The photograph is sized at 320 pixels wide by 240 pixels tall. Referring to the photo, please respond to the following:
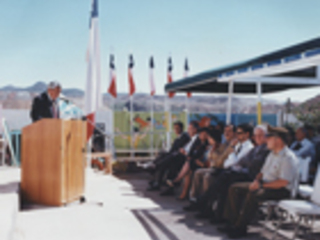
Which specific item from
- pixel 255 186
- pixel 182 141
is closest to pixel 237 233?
pixel 255 186

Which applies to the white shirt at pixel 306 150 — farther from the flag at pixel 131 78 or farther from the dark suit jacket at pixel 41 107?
the flag at pixel 131 78

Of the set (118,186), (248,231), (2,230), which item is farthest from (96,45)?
(2,230)

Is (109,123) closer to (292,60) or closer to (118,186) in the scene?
(118,186)

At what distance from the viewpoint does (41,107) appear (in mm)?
5730

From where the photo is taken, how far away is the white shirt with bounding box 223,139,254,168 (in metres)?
5.41

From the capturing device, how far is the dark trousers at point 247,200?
14.3 feet

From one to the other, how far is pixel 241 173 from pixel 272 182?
2.56 ft

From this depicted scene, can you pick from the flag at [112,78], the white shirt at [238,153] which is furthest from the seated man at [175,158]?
the flag at [112,78]

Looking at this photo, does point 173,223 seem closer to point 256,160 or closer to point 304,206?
point 256,160

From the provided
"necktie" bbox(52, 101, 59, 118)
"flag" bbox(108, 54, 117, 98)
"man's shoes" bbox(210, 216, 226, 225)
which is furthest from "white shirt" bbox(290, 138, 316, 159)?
"flag" bbox(108, 54, 117, 98)

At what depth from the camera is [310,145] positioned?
6.08 metres

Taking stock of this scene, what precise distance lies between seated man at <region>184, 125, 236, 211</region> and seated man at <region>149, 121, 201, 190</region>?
740 millimetres

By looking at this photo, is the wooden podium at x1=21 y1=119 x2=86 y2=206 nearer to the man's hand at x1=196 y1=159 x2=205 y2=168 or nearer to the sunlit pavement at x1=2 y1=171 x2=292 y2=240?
the sunlit pavement at x1=2 y1=171 x2=292 y2=240

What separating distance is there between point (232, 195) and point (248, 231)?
442 millimetres
